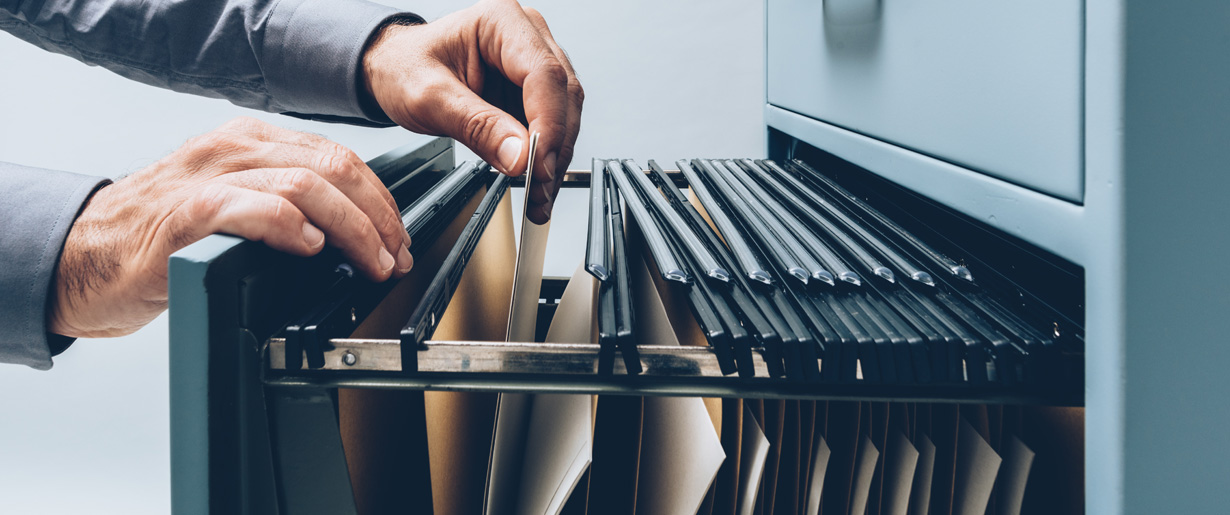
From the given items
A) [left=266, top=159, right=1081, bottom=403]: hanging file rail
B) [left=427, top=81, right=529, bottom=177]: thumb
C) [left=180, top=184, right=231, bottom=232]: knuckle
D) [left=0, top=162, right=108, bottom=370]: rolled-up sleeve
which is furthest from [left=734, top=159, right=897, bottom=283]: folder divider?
[left=0, top=162, right=108, bottom=370]: rolled-up sleeve

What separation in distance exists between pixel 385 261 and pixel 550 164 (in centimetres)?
20

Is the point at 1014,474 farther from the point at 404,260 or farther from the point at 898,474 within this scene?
the point at 404,260

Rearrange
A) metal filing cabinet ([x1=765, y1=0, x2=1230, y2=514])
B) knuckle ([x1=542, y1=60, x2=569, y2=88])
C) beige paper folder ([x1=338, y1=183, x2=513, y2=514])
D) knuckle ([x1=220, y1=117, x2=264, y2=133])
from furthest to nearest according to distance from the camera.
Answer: knuckle ([x1=542, y1=60, x2=569, y2=88])
knuckle ([x1=220, y1=117, x2=264, y2=133])
beige paper folder ([x1=338, y1=183, x2=513, y2=514])
metal filing cabinet ([x1=765, y1=0, x2=1230, y2=514])

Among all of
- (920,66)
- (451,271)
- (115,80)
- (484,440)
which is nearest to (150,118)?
(115,80)

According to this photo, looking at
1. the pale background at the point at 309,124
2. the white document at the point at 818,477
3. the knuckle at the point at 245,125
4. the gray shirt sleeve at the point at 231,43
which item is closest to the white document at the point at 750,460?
the white document at the point at 818,477

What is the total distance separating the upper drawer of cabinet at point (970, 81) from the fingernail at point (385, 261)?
312 millimetres

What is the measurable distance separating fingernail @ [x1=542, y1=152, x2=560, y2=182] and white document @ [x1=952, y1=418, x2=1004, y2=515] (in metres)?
0.33

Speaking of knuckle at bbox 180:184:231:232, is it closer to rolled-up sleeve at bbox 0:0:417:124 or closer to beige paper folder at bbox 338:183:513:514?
beige paper folder at bbox 338:183:513:514

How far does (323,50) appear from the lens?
0.69 m

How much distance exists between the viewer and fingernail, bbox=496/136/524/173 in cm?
49

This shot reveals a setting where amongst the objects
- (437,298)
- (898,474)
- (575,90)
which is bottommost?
(898,474)

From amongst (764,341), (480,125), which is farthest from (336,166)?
(764,341)

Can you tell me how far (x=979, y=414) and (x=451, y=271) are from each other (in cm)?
29

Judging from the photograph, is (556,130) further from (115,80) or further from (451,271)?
(115,80)
